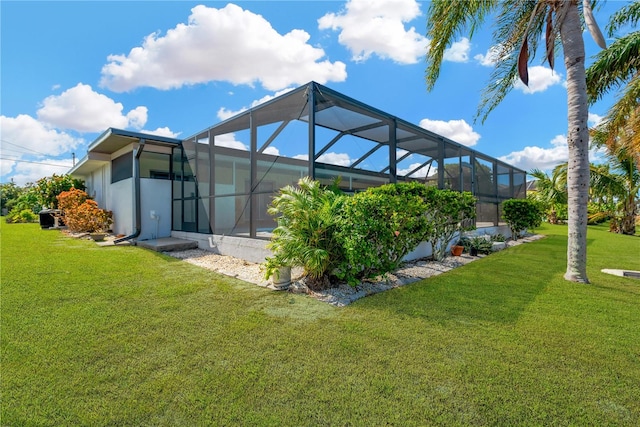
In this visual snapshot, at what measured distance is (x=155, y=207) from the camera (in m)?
9.77

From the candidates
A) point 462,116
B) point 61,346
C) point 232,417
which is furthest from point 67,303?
point 462,116

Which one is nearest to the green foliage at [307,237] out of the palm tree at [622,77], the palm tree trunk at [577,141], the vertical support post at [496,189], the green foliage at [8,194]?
the palm tree trunk at [577,141]

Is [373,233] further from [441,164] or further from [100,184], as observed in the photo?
[100,184]

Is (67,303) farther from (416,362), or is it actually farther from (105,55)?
(105,55)

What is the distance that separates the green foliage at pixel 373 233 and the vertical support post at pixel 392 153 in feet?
8.05

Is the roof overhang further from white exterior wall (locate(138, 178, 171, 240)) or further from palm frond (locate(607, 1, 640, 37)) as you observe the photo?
Answer: palm frond (locate(607, 1, 640, 37))

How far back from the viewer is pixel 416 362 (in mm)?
2385

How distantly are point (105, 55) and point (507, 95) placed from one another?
557 inches

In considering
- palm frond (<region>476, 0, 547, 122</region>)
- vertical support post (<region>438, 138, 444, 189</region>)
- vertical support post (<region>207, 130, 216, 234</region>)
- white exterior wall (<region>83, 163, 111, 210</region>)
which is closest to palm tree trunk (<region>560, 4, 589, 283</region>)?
palm frond (<region>476, 0, 547, 122</region>)

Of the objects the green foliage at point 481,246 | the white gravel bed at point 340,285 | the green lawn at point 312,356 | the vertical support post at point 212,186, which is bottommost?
the green lawn at point 312,356

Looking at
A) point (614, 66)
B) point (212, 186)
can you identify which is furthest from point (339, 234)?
point (614, 66)

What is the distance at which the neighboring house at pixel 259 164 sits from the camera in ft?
19.7

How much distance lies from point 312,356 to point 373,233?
2.36 m

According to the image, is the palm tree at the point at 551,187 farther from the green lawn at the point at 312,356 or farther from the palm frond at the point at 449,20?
the green lawn at the point at 312,356
